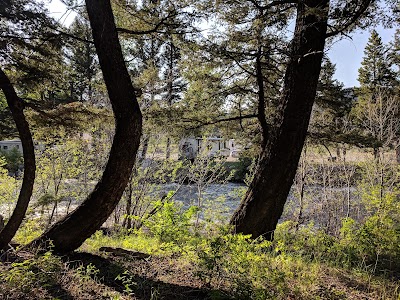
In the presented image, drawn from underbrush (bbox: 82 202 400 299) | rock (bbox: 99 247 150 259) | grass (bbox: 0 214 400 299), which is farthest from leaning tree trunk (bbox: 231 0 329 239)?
rock (bbox: 99 247 150 259)

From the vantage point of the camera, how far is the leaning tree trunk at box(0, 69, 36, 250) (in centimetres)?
388

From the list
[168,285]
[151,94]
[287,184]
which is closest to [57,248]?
[168,285]

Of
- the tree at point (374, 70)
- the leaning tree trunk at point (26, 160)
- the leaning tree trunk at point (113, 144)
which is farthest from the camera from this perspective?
the tree at point (374, 70)

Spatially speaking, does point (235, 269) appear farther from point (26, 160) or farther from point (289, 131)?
point (26, 160)

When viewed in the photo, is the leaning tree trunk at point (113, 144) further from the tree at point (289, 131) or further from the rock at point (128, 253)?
the tree at point (289, 131)

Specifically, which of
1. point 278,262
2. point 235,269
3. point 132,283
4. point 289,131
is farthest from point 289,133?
point 132,283

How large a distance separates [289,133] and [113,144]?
1.97 meters

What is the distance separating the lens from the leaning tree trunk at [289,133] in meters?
3.65

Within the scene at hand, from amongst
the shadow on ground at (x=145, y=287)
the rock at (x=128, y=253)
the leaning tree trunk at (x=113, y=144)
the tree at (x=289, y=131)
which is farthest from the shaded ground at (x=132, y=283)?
the tree at (x=289, y=131)

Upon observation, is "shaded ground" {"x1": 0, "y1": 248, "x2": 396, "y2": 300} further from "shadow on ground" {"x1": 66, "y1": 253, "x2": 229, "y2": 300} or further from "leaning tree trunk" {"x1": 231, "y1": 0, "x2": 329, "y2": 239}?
"leaning tree trunk" {"x1": 231, "y1": 0, "x2": 329, "y2": 239}

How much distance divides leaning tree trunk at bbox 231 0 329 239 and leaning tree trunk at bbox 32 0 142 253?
151 centimetres

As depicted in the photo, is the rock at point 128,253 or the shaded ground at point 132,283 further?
the rock at point 128,253

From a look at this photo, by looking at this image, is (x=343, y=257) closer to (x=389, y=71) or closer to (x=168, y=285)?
(x=168, y=285)

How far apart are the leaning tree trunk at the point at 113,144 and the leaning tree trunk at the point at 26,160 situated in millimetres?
925
